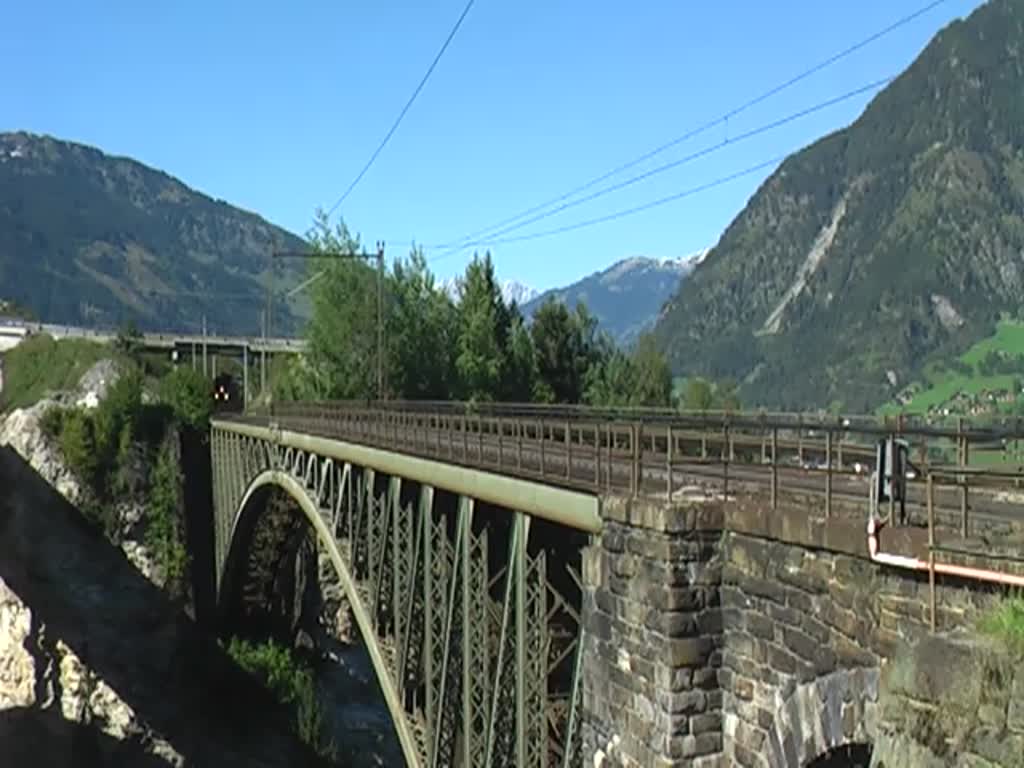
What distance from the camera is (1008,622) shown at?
6.32m

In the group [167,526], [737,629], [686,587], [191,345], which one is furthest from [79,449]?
[737,629]

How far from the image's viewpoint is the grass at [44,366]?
71.3m

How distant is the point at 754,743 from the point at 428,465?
10333mm

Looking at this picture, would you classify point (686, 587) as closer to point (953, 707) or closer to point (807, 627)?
point (807, 627)

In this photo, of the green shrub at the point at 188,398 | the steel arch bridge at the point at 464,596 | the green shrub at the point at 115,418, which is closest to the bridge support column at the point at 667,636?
the steel arch bridge at the point at 464,596

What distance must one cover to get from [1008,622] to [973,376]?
7225 inches

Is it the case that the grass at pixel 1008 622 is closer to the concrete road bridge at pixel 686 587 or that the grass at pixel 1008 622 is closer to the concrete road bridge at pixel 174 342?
the concrete road bridge at pixel 686 587

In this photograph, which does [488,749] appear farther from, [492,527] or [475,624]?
[492,527]

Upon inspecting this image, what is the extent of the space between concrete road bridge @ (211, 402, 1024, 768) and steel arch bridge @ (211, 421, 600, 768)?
0.05 metres

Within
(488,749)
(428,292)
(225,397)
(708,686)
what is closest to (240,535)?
(225,397)

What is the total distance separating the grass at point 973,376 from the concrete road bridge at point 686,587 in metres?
150

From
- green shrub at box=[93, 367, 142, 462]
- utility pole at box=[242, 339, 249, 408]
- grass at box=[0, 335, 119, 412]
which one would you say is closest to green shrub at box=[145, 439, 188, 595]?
green shrub at box=[93, 367, 142, 462]

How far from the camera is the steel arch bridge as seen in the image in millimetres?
14258

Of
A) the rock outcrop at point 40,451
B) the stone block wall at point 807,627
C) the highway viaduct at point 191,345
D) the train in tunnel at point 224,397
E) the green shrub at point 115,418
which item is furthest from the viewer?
the highway viaduct at point 191,345
